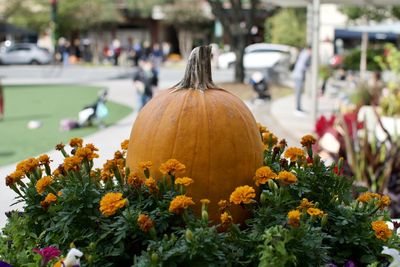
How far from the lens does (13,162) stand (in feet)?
34.3

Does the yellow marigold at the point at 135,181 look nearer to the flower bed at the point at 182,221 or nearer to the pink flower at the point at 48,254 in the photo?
the flower bed at the point at 182,221

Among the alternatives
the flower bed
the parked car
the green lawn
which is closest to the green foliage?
the parked car

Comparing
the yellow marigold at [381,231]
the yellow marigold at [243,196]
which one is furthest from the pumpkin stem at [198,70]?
the yellow marigold at [381,231]

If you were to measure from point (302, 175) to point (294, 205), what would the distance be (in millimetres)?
177

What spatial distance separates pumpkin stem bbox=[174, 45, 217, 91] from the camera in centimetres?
304

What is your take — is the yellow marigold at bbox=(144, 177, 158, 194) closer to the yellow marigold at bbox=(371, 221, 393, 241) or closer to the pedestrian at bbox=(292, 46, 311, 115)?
the yellow marigold at bbox=(371, 221, 393, 241)

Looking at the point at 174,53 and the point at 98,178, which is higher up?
the point at 98,178

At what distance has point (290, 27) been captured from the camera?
49.1 metres

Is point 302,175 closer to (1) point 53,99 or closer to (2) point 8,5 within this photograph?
(1) point 53,99

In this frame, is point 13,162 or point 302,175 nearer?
point 302,175

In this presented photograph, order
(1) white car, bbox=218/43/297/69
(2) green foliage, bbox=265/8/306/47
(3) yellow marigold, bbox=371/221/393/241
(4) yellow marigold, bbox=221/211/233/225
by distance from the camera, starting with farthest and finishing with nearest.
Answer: (2) green foliage, bbox=265/8/306/47, (1) white car, bbox=218/43/297/69, (3) yellow marigold, bbox=371/221/393/241, (4) yellow marigold, bbox=221/211/233/225

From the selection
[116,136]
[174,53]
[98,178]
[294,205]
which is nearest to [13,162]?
[116,136]

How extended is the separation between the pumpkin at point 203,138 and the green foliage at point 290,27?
4567 centimetres

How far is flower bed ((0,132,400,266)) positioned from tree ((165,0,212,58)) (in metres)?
52.9
